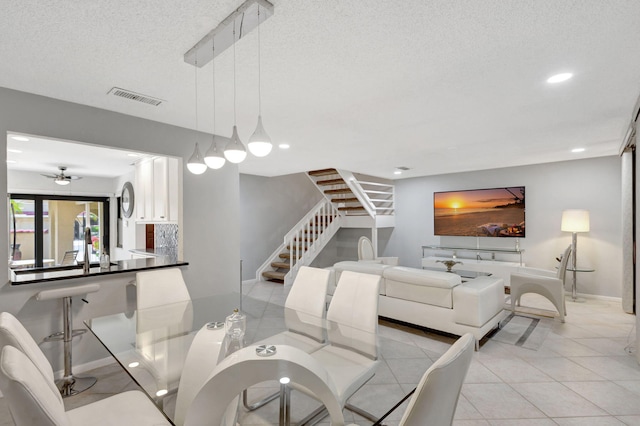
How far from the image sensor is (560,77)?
2279mm

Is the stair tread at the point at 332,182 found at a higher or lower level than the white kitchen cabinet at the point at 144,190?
higher

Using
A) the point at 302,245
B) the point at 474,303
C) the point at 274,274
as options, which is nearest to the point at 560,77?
the point at 474,303

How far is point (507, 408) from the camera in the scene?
225 centimetres

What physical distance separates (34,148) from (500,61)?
18.2 feet

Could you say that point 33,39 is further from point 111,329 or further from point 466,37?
point 466,37

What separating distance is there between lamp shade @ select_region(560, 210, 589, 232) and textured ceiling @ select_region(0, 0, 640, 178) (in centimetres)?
177

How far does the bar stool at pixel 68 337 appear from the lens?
2547 millimetres

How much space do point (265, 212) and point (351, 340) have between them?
535cm

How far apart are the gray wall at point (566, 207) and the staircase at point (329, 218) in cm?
135

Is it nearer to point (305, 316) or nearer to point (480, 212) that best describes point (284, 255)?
point (480, 212)

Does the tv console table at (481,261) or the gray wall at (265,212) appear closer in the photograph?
the tv console table at (481,261)

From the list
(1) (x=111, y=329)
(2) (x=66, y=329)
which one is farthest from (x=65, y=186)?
(1) (x=111, y=329)

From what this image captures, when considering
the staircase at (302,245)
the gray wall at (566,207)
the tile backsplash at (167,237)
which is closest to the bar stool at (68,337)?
the tile backsplash at (167,237)

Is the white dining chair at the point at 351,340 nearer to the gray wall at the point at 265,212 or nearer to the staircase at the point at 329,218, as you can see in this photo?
the staircase at the point at 329,218
